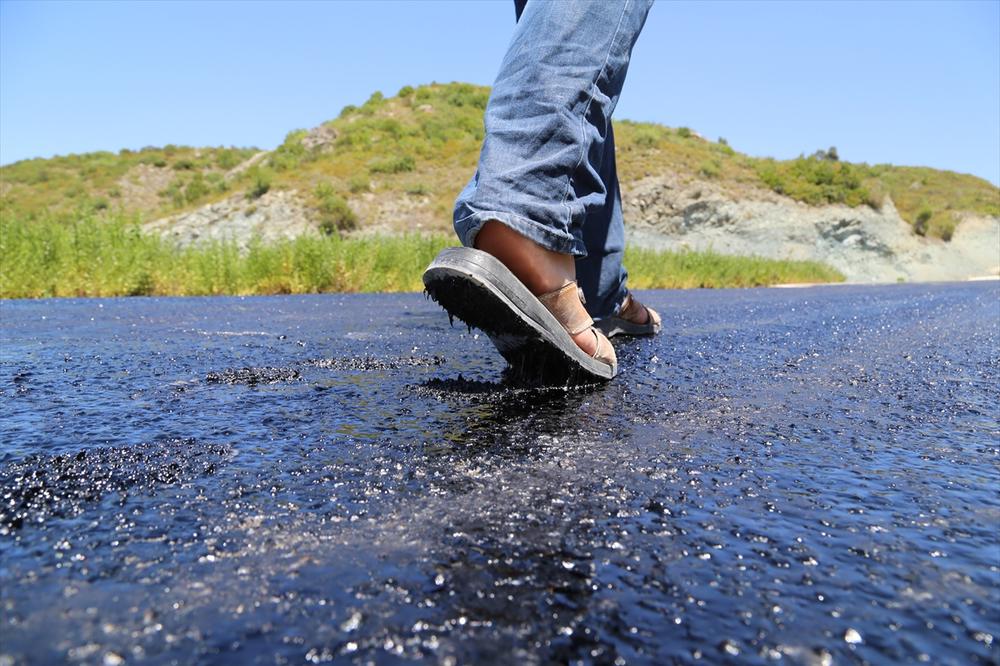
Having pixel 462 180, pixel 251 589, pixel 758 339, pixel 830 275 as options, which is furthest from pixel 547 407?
pixel 462 180

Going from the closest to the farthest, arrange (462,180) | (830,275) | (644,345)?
(644,345)
(830,275)
(462,180)

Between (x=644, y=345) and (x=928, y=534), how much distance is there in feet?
6.77

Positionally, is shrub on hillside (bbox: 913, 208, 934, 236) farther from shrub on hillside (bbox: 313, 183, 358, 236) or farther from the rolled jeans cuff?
the rolled jeans cuff

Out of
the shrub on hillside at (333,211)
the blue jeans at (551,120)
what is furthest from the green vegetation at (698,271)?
the blue jeans at (551,120)

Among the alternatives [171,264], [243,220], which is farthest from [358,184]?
[171,264]

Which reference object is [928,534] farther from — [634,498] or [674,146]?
[674,146]

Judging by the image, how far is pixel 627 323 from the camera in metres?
3.16

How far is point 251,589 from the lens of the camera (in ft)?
1.91

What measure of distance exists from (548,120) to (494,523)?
3.81 feet

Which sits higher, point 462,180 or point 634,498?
point 462,180

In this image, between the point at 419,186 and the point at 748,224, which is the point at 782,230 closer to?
the point at 748,224

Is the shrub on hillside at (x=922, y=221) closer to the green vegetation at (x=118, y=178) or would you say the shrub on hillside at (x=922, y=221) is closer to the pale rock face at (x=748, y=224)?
the pale rock face at (x=748, y=224)

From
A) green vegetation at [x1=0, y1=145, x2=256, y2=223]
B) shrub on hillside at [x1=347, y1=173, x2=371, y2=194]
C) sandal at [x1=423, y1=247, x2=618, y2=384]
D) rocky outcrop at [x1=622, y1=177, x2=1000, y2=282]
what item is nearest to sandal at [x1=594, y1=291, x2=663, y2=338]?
sandal at [x1=423, y1=247, x2=618, y2=384]

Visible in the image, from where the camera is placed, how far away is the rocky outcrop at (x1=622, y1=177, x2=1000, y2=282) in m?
28.5
